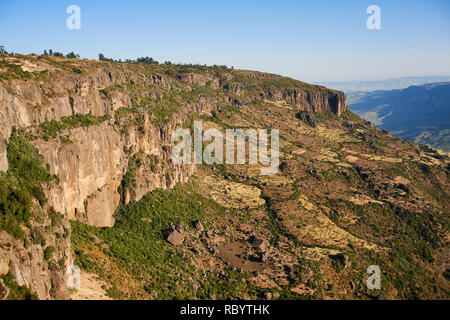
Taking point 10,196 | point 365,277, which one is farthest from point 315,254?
point 10,196

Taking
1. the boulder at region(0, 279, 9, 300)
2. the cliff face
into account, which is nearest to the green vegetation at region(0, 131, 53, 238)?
the cliff face

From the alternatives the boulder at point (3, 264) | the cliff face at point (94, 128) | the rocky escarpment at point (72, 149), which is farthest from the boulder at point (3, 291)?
the cliff face at point (94, 128)

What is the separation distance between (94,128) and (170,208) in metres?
26.6

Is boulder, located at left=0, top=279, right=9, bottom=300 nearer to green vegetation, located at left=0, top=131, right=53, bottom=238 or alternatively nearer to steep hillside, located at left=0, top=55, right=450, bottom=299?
steep hillside, located at left=0, top=55, right=450, bottom=299

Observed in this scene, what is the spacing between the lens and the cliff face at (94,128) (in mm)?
55000

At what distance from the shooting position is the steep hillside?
158 ft

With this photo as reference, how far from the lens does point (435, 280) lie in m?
82.4

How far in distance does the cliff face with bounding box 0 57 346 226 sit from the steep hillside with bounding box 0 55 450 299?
1.07 ft

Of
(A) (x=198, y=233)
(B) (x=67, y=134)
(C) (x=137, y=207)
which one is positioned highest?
(B) (x=67, y=134)

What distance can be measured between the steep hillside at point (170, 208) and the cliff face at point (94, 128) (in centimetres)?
33

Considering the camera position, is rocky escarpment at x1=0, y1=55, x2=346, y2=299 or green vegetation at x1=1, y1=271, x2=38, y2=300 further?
rocky escarpment at x1=0, y1=55, x2=346, y2=299

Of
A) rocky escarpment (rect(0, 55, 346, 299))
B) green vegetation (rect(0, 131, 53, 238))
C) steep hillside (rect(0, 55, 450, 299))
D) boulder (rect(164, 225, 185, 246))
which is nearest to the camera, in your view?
green vegetation (rect(0, 131, 53, 238))

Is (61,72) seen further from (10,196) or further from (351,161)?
(351,161)
